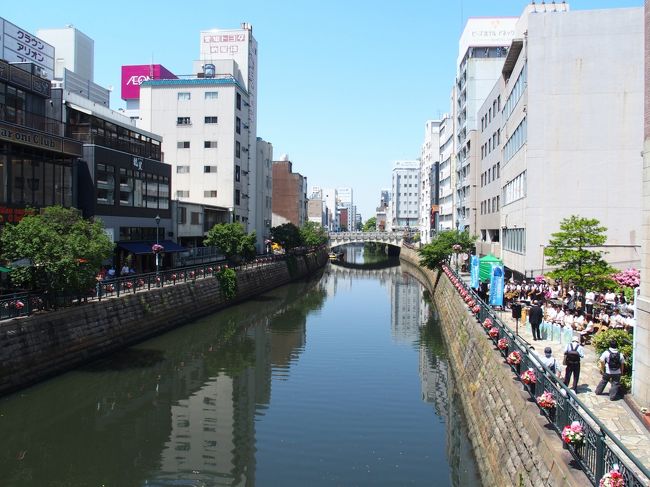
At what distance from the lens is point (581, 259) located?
26281mm

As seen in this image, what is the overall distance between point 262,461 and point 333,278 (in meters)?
69.5

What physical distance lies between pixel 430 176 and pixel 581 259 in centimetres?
9981

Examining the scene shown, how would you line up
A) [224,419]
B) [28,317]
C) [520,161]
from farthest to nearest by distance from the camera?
1. [520,161]
2. [28,317]
3. [224,419]

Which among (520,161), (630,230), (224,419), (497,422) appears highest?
(520,161)

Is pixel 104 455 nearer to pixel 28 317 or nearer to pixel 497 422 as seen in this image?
pixel 28 317

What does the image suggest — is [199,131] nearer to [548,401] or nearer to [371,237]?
[371,237]

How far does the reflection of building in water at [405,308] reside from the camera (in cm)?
4041

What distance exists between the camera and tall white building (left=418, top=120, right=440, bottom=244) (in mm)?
116000

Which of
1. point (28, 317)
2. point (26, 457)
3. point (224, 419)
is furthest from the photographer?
point (28, 317)

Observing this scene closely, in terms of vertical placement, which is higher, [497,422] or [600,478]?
[600,478]

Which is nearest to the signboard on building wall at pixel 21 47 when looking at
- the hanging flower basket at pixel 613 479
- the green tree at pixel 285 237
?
the green tree at pixel 285 237

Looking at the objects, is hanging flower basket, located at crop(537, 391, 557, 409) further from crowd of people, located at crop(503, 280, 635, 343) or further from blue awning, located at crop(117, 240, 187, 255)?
blue awning, located at crop(117, 240, 187, 255)

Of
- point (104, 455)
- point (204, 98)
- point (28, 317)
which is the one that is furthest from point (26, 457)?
point (204, 98)

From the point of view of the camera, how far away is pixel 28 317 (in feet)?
76.6
